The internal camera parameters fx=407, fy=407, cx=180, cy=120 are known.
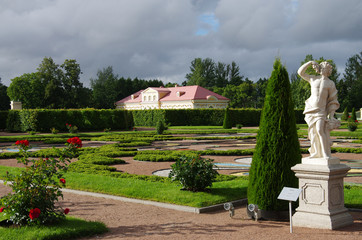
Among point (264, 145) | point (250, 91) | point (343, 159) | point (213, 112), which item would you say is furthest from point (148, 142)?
point (250, 91)

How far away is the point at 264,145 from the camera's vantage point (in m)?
7.12

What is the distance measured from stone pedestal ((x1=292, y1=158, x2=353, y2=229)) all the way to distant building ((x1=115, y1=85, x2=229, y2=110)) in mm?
58411

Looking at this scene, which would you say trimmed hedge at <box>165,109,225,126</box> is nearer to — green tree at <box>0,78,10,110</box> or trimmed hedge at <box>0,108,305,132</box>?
trimmed hedge at <box>0,108,305,132</box>

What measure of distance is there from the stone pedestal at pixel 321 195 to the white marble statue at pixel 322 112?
0.23 meters

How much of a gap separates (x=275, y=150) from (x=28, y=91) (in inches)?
2591

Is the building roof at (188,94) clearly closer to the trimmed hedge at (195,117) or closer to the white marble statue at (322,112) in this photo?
the trimmed hedge at (195,117)

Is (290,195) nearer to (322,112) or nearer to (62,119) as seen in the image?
(322,112)

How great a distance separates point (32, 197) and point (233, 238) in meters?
3.03

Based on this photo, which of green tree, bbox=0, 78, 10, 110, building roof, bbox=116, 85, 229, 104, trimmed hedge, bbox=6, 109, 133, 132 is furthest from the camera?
green tree, bbox=0, 78, 10, 110

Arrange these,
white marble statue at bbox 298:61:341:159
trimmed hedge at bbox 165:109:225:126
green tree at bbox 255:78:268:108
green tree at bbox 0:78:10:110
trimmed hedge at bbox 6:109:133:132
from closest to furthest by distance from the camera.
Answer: white marble statue at bbox 298:61:341:159 → trimmed hedge at bbox 6:109:133:132 → trimmed hedge at bbox 165:109:225:126 → green tree at bbox 0:78:10:110 → green tree at bbox 255:78:268:108

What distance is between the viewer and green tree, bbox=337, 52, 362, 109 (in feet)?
244

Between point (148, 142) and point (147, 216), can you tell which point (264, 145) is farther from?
point (148, 142)

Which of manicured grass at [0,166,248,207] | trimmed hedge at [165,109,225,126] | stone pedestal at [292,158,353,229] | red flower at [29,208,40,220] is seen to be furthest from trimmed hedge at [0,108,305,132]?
stone pedestal at [292,158,353,229]

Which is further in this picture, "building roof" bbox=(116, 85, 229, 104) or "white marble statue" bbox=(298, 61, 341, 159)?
"building roof" bbox=(116, 85, 229, 104)
